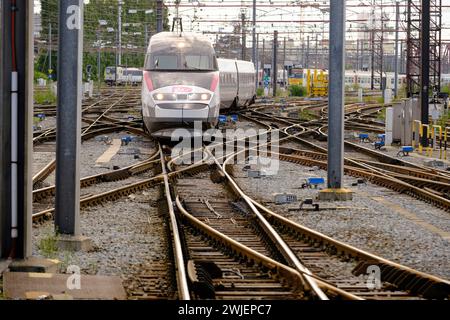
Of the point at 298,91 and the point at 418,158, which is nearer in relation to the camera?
the point at 418,158

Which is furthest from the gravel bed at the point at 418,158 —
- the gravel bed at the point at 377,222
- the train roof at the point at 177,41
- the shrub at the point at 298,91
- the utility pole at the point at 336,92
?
the shrub at the point at 298,91

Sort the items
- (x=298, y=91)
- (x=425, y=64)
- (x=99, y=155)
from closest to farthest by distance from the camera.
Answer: (x=99, y=155)
(x=425, y=64)
(x=298, y=91)

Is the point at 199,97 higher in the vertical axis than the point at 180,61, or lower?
lower

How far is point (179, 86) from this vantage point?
2214 centimetres

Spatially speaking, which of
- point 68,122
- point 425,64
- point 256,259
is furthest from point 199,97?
point 256,259

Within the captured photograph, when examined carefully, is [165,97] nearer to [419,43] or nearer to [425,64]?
[425,64]

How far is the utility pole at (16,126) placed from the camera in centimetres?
837

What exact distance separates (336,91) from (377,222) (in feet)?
9.79

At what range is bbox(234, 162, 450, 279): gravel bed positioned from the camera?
30.8 ft

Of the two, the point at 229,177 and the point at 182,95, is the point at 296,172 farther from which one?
the point at 182,95

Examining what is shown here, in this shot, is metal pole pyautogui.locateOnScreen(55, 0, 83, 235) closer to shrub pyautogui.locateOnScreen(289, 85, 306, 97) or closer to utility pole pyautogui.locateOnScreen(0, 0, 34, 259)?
utility pole pyautogui.locateOnScreen(0, 0, 34, 259)

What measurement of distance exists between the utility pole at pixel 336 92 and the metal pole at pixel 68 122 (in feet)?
17.2

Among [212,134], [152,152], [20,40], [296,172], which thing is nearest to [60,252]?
[20,40]
